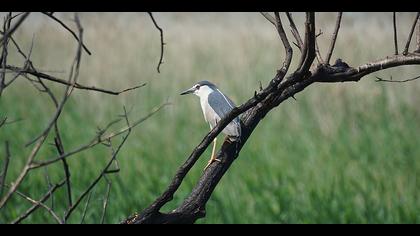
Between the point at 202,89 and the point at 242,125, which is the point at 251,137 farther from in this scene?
the point at 242,125

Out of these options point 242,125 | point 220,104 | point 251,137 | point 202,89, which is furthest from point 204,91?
point 251,137

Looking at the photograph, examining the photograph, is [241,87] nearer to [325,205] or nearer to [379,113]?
[379,113]

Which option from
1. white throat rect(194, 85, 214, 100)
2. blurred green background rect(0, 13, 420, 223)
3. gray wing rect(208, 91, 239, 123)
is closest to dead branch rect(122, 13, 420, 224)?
gray wing rect(208, 91, 239, 123)

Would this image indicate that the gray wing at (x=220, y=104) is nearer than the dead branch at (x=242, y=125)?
No

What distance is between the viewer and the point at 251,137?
7539 millimetres

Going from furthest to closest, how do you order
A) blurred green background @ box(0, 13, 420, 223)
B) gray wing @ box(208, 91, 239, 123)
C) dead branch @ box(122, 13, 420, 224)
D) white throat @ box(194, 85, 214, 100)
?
blurred green background @ box(0, 13, 420, 223) → white throat @ box(194, 85, 214, 100) → gray wing @ box(208, 91, 239, 123) → dead branch @ box(122, 13, 420, 224)

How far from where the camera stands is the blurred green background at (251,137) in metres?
5.99

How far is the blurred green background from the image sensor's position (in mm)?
5992

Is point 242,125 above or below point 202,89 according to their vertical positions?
below

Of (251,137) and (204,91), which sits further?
(251,137)

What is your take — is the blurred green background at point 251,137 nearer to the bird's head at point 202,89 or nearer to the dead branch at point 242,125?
the bird's head at point 202,89

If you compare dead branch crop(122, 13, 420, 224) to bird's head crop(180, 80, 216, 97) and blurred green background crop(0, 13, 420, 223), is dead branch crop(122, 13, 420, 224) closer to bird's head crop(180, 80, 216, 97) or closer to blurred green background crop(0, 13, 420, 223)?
bird's head crop(180, 80, 216, 97)

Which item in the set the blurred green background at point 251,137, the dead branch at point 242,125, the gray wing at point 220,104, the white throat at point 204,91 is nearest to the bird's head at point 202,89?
the white throat at point 204,91
